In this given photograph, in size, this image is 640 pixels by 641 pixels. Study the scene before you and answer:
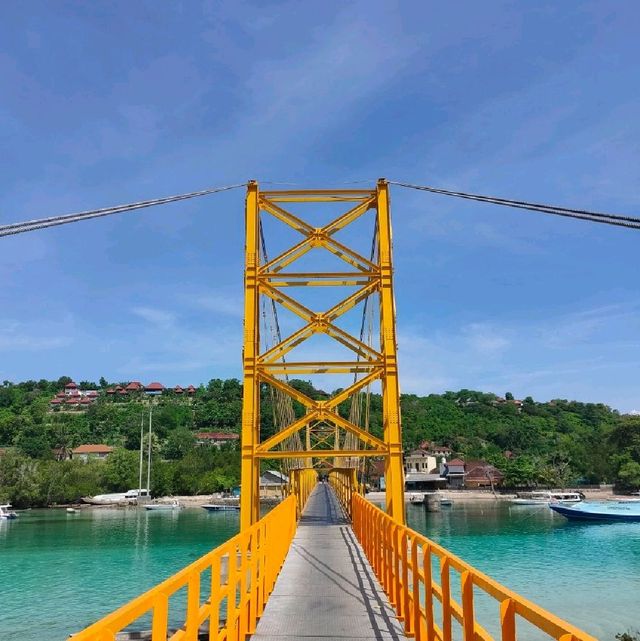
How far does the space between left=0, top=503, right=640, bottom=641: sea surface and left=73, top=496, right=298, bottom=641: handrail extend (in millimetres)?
11402

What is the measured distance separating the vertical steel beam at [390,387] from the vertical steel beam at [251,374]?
2.85m

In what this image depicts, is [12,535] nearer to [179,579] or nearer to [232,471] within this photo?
[232,471]

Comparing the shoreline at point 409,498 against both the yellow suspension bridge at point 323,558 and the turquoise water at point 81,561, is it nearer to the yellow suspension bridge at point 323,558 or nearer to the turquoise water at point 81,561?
the turquoise water at point 81,561

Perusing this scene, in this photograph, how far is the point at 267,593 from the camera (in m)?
8.16

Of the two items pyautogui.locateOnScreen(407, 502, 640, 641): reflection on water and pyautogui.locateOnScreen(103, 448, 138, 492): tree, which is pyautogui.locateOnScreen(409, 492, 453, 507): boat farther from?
pyautogui.locateOnScreen(103, 448, 138, 492): tree

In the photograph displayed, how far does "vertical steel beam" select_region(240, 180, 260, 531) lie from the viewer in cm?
1223

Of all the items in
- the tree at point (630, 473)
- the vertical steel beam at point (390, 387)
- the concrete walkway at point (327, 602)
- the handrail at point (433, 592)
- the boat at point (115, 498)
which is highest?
the vertical steel beam at point (390, 387)

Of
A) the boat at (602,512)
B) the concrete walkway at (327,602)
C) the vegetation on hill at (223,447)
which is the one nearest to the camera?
the concrete walkway at (327,602)

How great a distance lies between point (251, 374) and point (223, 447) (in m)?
103

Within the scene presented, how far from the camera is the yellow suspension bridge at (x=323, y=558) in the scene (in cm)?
417

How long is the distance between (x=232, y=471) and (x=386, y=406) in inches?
3243

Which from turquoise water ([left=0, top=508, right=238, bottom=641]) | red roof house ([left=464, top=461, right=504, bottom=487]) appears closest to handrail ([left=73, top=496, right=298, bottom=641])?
turquoise water ([left=0, top=508, right=238, bottom=641])

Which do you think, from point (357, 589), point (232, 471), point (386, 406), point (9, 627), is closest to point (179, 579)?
point (357, 589)

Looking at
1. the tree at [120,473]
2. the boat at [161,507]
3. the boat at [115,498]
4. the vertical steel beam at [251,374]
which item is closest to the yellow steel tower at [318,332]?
the vertical steel beam at [251,374]
